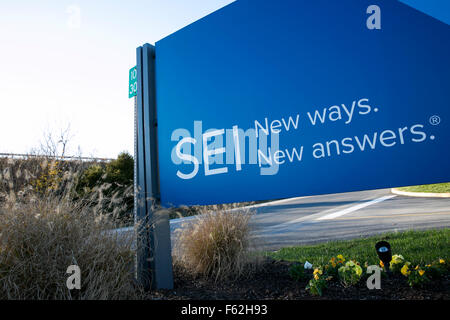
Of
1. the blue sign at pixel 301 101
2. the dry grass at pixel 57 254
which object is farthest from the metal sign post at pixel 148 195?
the dry grass at pixel 57 254

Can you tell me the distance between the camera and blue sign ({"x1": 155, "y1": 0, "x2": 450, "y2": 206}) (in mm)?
2236

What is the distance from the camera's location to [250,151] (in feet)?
9.64

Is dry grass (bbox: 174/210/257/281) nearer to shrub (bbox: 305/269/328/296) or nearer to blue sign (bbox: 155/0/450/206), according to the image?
blue sign (bbox: 155/0/450/206)

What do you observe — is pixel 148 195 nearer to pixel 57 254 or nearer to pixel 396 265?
pixel 57 254

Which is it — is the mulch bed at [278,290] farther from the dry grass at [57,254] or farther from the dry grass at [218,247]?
the dry grass at [57,254]

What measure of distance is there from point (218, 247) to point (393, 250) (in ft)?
7.63

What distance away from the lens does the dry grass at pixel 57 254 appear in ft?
7.12

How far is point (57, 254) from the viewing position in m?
2.30

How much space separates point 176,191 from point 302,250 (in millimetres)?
2452

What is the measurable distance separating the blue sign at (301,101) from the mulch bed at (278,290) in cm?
75

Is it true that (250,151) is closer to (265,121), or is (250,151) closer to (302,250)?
(265,121)

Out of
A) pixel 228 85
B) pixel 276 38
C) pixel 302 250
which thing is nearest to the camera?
pixel 276 38

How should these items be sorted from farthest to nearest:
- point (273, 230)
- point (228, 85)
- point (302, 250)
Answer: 1. point (273, 230)
2. point (302, 250)
3. point (228, 85)

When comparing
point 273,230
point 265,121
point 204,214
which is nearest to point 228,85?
point 265,121
